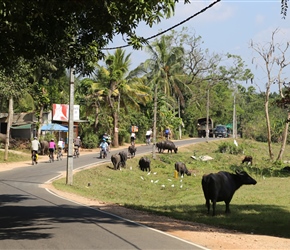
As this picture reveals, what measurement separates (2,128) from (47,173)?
23228mm

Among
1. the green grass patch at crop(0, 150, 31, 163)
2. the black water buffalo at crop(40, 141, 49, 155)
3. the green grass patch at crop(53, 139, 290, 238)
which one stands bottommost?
the green grass patch at crop(53, 139, 290, 238)

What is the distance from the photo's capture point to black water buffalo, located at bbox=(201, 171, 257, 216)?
57.0ft

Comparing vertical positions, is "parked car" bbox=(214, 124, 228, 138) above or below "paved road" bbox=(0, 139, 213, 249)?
above

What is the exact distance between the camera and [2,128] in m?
49.9

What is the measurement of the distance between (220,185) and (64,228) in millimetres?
7045

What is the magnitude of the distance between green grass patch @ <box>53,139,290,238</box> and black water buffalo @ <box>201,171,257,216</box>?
0.55 meters

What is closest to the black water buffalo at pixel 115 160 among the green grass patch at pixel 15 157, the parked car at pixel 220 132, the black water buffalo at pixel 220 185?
the green grass patch at pixel 15 157

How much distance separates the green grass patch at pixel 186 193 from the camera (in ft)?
53.6

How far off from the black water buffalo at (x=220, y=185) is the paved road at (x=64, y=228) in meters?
3.87

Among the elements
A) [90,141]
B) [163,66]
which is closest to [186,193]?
[90,141]

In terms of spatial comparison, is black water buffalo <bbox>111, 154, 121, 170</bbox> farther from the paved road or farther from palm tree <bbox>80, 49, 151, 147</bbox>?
palm tree <bbox>80, 49, 151, 147</bbox>

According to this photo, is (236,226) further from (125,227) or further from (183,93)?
(183,93)

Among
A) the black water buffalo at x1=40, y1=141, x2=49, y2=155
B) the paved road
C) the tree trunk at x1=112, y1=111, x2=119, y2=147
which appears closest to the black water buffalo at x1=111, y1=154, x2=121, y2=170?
the black water buffalo at x1=40, y1=141, x2=49, y2=155

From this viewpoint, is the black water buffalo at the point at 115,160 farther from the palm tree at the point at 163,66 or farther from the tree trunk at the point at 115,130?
the palm tree at the point at 163,66
